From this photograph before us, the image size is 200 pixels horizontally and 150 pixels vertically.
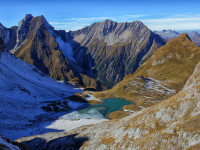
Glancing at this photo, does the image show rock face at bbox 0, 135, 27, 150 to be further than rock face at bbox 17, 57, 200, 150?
No

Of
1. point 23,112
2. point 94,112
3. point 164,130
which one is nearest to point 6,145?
point 164,130

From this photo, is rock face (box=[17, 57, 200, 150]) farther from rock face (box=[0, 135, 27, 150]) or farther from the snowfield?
the snowfield

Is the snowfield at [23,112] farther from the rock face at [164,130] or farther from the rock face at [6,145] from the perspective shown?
the rock face at [164,130]

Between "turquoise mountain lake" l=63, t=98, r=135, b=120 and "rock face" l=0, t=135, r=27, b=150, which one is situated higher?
"rock face" l=0, t=135, r=27, b=150

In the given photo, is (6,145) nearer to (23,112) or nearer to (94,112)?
(23,112)

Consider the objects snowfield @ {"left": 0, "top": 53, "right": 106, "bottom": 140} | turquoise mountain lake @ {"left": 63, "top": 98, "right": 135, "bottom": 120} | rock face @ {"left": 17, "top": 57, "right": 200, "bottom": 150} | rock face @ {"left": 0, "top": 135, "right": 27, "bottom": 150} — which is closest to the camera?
rock face @ {"left": 0, "top": 135, "right": 27, "bottom": 150}

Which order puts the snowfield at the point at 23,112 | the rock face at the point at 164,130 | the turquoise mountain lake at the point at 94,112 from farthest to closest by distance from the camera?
the turquoise mountain lake at the point at 94,112
the snowfield at the point at 23,112
the rock face at the point at 164,130

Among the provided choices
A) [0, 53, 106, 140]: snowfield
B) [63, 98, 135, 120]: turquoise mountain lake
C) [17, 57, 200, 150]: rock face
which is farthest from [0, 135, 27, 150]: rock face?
[63, 98, 135, 120]: turquoise mountain lake

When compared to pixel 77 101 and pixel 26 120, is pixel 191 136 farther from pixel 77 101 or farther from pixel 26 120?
pixel 77 101

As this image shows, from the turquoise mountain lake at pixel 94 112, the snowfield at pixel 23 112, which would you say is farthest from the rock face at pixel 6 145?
the turquoise mountain lake at pixel 94 112

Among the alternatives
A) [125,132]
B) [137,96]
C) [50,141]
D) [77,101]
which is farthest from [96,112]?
[125,132]

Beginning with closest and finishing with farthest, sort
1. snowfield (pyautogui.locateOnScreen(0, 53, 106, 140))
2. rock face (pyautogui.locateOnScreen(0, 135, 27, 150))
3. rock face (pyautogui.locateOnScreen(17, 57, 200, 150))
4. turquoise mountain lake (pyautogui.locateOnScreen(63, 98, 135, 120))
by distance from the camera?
rock face (pyautogui.locateOnScreen(0, 135, 27, 150)) < rock face (pyautogui.locateOnScreen(17, 57, 200, 150)) < snowfield (pyautogui.locateOnScreen(0, 53, 106, 140)) < turquoise mountain lake (pyautogui.locateOnScreen(63, 98, 135, 120))
